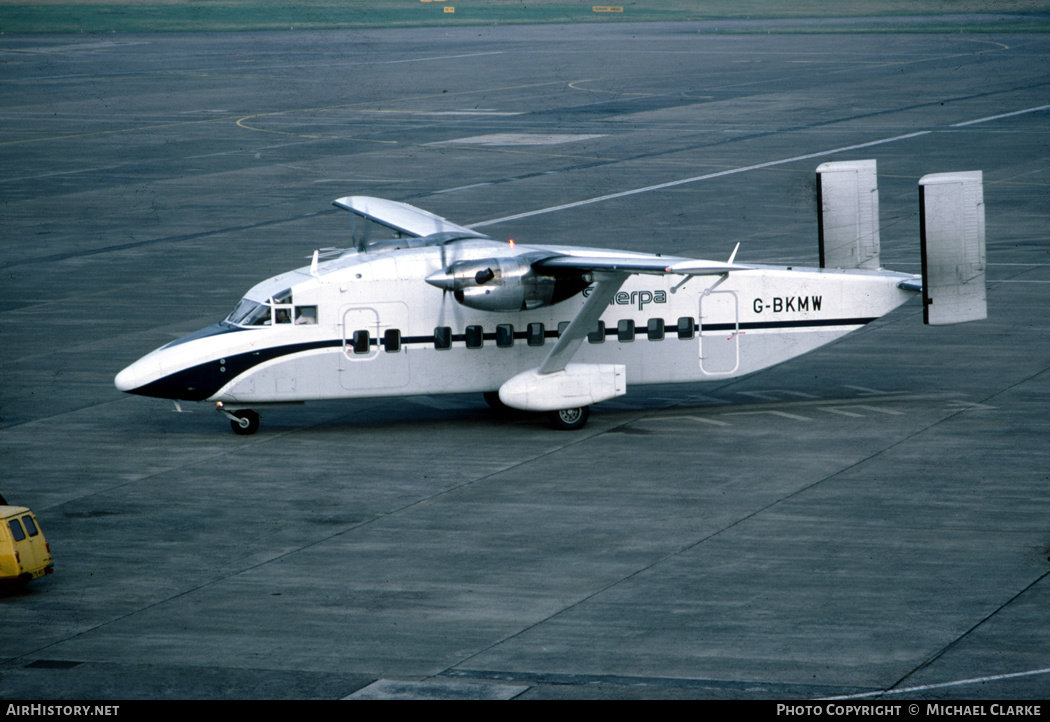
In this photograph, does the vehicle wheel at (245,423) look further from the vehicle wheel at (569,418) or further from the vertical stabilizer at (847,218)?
the vertical stabilizer at (847,218)

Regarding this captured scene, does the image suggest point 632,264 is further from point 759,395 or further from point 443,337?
point 759,395

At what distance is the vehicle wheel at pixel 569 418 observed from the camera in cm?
3030

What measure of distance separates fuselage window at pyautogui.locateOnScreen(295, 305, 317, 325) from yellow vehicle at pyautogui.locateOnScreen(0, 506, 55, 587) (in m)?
9.15

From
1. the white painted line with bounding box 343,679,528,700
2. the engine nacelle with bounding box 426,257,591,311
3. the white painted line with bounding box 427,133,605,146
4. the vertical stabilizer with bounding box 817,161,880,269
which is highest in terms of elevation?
the white painted line with bounding box 427,133,605,146

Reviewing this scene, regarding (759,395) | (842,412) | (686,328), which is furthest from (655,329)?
(842,412)

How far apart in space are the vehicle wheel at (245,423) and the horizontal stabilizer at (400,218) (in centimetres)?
551

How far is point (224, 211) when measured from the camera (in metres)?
59.2

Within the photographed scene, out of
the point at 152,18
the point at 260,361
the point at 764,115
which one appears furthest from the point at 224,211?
the point at 152,18

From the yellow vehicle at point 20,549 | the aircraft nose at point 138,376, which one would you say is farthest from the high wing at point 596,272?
the yellow vehicle at point 20,549

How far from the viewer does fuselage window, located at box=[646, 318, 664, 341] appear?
101 feet

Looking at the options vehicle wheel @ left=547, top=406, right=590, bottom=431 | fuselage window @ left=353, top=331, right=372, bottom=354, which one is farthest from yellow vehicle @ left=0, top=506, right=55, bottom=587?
vehicle wheel @ left=547, top=406, right=590, bottom=431

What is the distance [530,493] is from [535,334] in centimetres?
524

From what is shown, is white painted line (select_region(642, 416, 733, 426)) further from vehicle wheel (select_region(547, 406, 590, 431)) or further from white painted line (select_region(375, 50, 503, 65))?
white painted line (select_region(375, 50, 503, 65))

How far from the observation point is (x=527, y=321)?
30.4 meters
